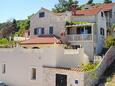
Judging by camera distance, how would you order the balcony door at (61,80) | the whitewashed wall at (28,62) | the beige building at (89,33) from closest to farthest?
1. the balcony door at (61,80)
2. the whitewashed wall at (28,62)
3. the beige building at (89,33)

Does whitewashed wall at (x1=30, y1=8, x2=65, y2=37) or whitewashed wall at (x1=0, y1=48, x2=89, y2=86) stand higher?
whitewashed wall at (x1=30, y1=8, x2=65, y2=37)

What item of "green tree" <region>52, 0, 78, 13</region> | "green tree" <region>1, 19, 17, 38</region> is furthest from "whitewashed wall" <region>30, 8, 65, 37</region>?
"green tree" <region>52, 0, 78, 13</region>

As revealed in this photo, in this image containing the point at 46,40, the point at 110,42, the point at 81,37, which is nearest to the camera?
the point at 46,40

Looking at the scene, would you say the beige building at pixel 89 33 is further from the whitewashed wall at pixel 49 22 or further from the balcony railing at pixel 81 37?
the whitewashed wall at pixel 49 22

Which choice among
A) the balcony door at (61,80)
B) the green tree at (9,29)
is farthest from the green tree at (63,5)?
the balcony door at (61,80)

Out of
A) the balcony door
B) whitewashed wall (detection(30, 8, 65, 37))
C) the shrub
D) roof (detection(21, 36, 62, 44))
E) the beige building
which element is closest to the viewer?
the balcony door

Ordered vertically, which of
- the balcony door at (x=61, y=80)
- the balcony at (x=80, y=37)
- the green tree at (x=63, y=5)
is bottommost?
the balcony door at (x=61, y=80)

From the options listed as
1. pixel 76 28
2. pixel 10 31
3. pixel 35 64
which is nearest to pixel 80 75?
pixel 35 64

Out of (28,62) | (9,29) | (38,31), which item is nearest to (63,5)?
(9,29)

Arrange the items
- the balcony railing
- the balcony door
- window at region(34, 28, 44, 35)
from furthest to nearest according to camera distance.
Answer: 1. window at region(34, 28, 44, 35)
2. the balcony railing
3. the balcony door

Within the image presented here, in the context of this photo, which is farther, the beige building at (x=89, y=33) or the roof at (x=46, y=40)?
the beige building at (x=89, y=33)

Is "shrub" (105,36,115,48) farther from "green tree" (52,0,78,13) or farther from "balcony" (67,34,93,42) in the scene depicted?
"green tree" (52,0,78,13)

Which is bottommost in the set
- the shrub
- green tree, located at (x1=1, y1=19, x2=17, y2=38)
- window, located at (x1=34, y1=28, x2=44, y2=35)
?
the shrub

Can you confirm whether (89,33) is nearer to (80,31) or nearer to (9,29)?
(80,31)
